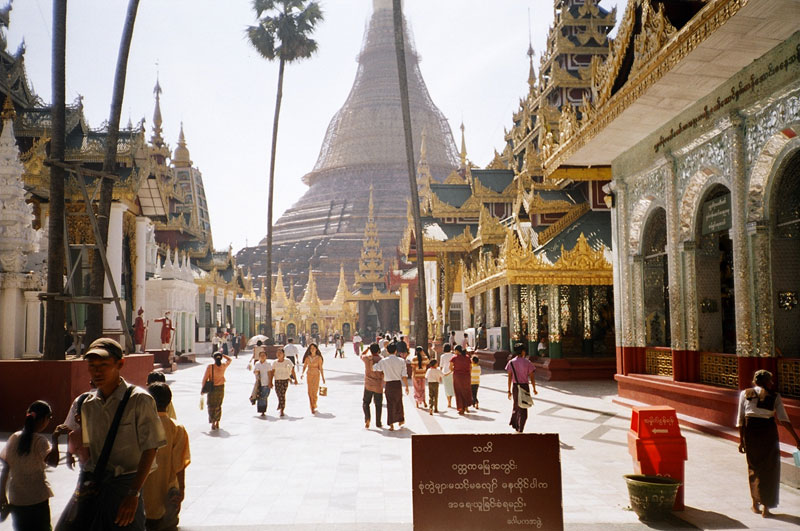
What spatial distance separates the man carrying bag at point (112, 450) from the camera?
4.18m

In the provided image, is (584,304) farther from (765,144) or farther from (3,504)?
(3,504)

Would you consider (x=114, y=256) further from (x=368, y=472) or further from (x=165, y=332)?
(x=368, y=472)

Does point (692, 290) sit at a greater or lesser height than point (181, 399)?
greater

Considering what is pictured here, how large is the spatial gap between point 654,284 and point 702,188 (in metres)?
3.29

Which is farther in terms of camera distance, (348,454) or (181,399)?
(181,399)

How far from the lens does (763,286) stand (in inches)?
402

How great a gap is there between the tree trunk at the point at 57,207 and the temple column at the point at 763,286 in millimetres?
10475

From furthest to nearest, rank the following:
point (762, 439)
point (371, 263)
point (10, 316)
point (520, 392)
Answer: point (371, 263)
point (10, 316)
point (520, 392)
point (762, 439)

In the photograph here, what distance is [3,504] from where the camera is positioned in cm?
505

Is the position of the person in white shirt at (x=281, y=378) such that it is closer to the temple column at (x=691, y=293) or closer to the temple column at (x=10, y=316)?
the temple column at (x=10, y=316)

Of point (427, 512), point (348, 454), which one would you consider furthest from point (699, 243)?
point (427, 512)

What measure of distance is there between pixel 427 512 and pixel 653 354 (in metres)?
10.6

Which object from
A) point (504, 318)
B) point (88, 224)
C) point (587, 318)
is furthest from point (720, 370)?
point (88, 224)

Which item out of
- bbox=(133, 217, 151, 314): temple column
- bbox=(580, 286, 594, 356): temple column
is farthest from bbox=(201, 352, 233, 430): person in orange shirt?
bbox=(133, 217, 151, 314): temple column
